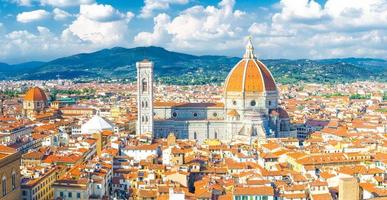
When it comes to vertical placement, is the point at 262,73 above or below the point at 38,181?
above

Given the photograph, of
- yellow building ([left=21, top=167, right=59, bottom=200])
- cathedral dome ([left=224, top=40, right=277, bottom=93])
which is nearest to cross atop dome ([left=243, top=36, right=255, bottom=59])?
cathedral dome ([left=224, top=40, right=277, bottom=93])

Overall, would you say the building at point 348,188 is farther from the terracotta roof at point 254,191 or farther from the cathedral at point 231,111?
the cathedral at point 231,111

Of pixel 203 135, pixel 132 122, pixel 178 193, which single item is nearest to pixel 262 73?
pixel 203 135

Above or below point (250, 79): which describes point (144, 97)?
below

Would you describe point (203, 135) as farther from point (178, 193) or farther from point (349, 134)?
point (178, 193)

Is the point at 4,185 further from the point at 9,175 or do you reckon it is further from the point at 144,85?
the point at 144,85

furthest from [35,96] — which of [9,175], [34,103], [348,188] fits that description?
[348,188]

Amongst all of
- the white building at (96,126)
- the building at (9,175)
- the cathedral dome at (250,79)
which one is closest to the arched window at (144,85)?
the white building at (96,126)
